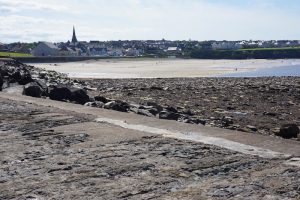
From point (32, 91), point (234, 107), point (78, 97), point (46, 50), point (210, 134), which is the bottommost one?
point (234, 107)

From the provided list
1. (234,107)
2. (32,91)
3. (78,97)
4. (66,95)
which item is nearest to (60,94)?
(66,95)

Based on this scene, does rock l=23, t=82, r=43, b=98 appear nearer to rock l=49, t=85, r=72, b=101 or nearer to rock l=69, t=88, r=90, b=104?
rock l=49, t=85, r=72, b=101

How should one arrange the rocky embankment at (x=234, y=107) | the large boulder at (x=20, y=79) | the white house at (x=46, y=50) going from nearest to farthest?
the rocky embankment at (x=234, y=107) < the large boulder at (x=20, y=79) < the white house at (x=46, y=50)

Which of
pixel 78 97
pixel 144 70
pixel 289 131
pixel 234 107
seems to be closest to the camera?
pixel 289 131

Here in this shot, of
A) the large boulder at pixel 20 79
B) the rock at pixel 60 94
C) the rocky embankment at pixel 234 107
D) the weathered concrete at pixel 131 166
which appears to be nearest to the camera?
the weathered concrete at pixel 131 166

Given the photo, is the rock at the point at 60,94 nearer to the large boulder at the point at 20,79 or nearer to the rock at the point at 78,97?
the rock at the point at 78,97

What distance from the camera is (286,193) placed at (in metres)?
2.93

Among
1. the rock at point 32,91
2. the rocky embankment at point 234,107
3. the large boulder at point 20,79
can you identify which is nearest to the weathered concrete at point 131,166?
the rocky embankment at point 234,107

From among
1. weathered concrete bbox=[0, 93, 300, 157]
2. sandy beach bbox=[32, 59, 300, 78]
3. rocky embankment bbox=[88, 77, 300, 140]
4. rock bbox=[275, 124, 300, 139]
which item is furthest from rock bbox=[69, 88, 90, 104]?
sandy beach bbox=[32, 59, 300, 78]

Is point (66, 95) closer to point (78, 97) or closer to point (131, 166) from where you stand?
point (78, 97)

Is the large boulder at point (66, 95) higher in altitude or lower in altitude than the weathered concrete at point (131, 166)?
lower

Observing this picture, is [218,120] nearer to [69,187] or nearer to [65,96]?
[65,96]

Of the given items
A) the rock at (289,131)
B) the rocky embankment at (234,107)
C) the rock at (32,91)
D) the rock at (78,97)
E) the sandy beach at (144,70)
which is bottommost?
the sandy beach at (144,70)

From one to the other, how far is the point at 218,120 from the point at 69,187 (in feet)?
34.8
